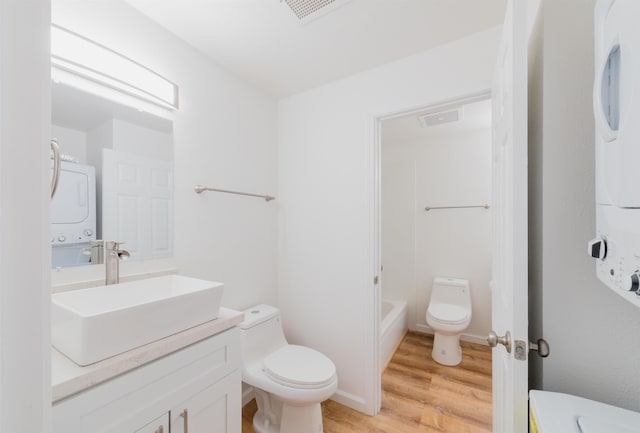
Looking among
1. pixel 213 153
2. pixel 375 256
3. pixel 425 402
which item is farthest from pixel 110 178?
pixel 425 402

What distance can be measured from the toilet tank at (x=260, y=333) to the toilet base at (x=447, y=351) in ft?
4.77

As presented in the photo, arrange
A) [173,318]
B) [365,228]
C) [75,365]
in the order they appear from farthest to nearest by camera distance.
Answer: [365,228] → [173,318] → [75,365]

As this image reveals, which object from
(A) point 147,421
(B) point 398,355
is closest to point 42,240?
(A) point 147,421

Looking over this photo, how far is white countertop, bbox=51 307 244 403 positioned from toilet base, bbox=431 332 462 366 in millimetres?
2094

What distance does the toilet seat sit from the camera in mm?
2306

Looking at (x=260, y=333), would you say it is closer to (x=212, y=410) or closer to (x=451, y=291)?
(x=212, y=410)

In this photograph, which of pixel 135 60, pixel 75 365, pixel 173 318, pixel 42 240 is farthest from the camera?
pixel 135 60

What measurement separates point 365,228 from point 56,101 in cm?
160

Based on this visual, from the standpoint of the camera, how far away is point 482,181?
267 centimetres

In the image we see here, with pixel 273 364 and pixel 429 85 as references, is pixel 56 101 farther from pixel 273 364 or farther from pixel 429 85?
pixel 429 85

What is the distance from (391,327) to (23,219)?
2588mm

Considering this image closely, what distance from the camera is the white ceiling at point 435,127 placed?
228 centimetres

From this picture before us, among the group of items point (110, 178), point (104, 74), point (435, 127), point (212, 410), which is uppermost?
point (435, 127)

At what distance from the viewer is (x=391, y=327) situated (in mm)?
2459
